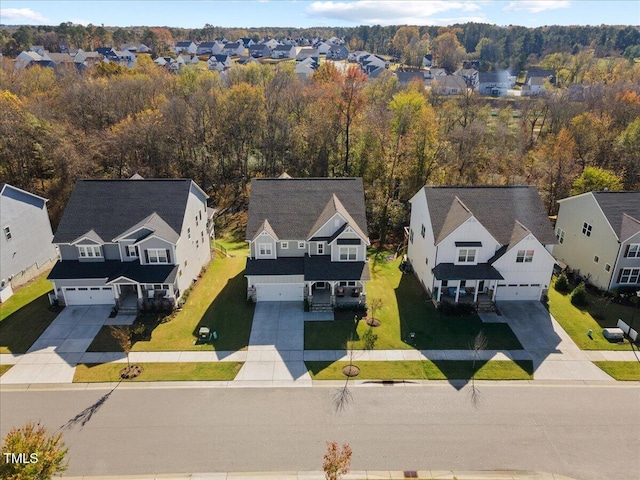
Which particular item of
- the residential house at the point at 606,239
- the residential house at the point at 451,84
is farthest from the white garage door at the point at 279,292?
the residential house at the point at 451,84

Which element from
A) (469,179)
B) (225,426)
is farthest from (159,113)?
(225,426)

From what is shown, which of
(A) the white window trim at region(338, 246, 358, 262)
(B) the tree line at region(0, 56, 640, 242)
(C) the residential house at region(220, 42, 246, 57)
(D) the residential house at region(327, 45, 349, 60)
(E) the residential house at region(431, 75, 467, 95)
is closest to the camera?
(A) the white window trim at region(338, 246, 358, 262)

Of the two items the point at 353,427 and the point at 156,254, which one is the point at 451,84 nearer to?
the point at 156,254

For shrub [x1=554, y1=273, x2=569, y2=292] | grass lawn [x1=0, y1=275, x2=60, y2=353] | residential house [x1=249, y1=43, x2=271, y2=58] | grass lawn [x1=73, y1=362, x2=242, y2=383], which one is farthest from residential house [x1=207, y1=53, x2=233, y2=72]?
shrub [x1=554, y1=273, x2=569, y2=292]

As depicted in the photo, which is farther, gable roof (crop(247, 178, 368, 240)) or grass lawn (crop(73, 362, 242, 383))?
gable roof (crop(247, 178, 368, 240))

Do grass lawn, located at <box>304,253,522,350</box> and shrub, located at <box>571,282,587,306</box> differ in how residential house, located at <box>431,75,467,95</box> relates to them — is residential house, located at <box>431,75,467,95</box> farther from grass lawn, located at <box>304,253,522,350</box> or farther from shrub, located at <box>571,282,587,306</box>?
grass lawn, located at <box>304,253,522,350</box>

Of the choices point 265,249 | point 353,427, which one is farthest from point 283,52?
point 353,427
